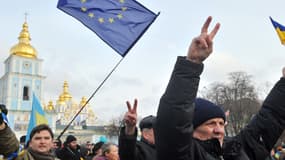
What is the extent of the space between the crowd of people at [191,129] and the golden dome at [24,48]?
6195cm

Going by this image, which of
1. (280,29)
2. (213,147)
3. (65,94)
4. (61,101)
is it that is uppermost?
(65,94)

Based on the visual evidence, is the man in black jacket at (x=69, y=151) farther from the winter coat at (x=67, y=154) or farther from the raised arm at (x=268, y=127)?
the raised arm at (x=268, y=127)

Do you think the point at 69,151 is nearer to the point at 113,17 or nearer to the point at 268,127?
the point at 113,17

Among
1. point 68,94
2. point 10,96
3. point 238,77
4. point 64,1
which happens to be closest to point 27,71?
point 10,96

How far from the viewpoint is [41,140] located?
141 inches

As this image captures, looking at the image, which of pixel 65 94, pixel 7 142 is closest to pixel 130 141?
→ pixel 7 142

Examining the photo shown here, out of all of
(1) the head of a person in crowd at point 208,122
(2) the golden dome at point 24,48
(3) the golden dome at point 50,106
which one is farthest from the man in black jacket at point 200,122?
(3) the golden dome at point 50,106

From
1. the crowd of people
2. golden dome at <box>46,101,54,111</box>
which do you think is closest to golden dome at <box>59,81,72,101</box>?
golden dome at <box>46,101,54,111</box>

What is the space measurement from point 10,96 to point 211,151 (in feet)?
202

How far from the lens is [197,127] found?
2250 millimetres

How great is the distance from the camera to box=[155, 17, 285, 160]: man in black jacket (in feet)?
5.79

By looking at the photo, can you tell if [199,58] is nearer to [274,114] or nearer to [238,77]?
[274,114]

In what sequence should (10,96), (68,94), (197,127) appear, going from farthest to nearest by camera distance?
(68,94)
(10,96)
(197,127)

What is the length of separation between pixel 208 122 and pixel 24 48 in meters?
64.2
